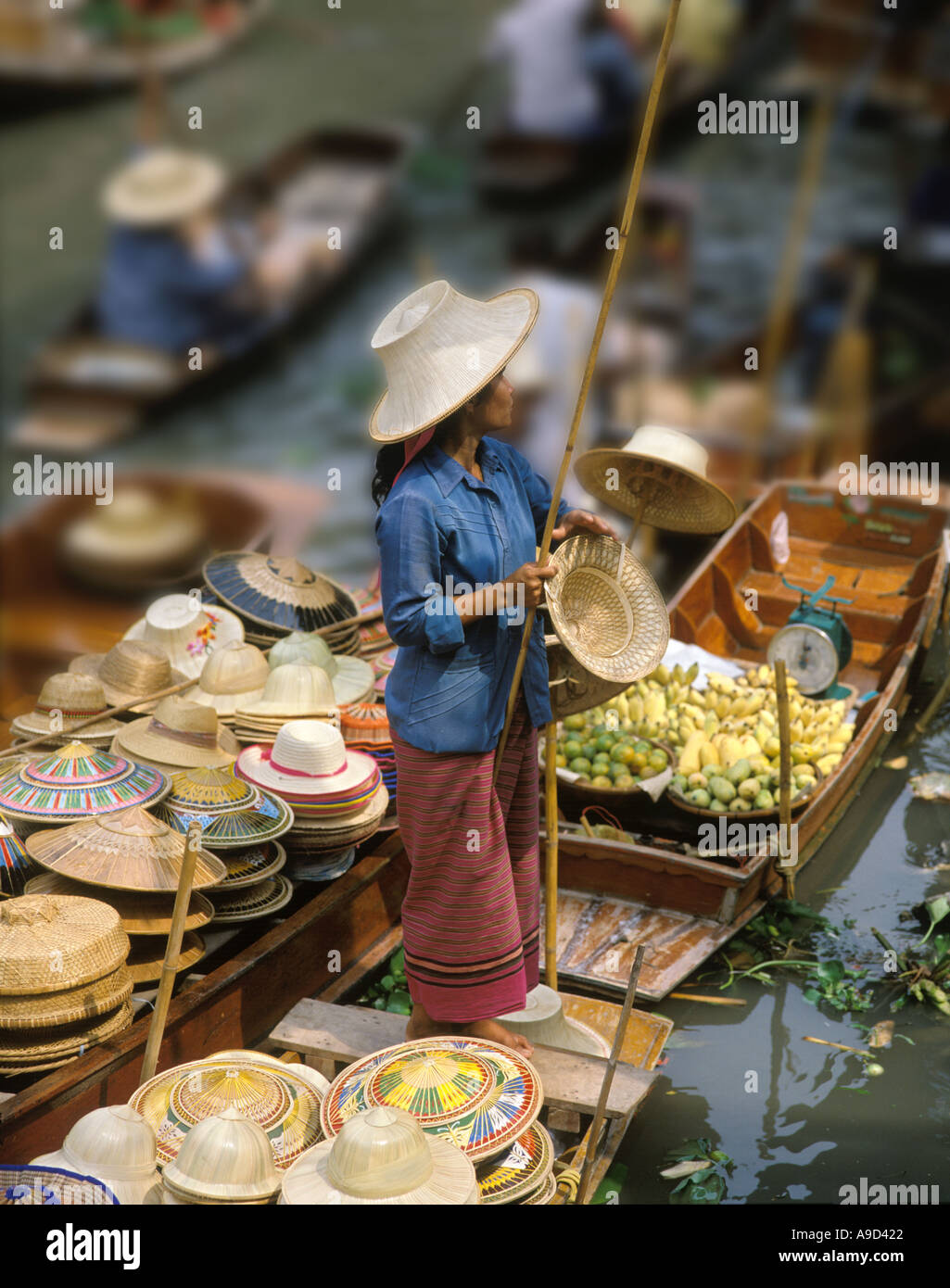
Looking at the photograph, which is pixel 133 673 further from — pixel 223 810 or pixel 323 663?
pixel 223 810

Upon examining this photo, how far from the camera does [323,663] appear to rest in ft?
13.7

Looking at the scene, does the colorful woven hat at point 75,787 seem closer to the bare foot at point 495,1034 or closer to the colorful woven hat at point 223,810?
the colorful woven hat at point 223,810

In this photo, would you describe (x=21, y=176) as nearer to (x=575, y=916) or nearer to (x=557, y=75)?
(x=557, y=75)

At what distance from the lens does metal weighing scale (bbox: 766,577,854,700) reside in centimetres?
491

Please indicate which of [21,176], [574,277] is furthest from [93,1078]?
[574,277]

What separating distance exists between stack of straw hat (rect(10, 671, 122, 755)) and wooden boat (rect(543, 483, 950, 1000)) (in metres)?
1.32

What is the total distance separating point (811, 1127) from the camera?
3.38 meters

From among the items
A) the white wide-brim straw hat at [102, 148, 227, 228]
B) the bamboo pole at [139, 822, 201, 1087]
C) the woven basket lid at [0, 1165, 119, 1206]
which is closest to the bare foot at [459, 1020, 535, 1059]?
the bamboo pole at [139, 822, 201, 1087]

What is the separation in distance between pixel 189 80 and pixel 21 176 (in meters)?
0.40

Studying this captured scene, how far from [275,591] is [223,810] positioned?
1.19 metres

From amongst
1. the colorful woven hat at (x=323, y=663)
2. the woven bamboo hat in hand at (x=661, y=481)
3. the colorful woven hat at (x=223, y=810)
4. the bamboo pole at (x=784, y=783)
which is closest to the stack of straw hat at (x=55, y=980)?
the colorful woven hat at (x=223, y=810)

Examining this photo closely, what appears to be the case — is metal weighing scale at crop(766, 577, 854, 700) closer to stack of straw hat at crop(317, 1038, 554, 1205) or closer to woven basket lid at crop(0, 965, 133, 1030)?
stack of straw hat at crop(317, 1038, 554, 1205)

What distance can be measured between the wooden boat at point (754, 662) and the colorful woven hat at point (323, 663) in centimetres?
74
